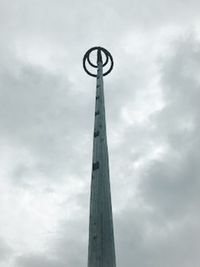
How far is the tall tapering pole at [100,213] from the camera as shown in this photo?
76.5 feet

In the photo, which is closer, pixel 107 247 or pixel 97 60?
pixel 107 247

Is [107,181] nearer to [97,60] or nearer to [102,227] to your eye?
[102,227]

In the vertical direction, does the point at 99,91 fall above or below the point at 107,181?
above

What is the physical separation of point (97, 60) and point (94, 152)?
17.6 meters

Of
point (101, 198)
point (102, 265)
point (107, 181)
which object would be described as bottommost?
point (102, 265)

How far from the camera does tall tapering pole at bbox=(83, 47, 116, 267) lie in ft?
76.5

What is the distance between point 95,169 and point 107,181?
1497mm

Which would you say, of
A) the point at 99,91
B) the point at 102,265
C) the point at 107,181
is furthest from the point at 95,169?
the point at 99,91

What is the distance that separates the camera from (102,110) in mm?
35094

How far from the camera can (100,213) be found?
83.0 ft

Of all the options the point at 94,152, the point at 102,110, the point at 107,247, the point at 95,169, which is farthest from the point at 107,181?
the point at 102,110

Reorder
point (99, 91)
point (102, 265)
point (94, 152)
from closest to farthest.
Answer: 1. point (102, 265)
2. point (94, 152)
3. point (99, 91)

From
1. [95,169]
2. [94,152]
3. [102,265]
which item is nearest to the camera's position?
[102,265]

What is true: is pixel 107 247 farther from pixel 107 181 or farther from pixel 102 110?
pixel 102 110
